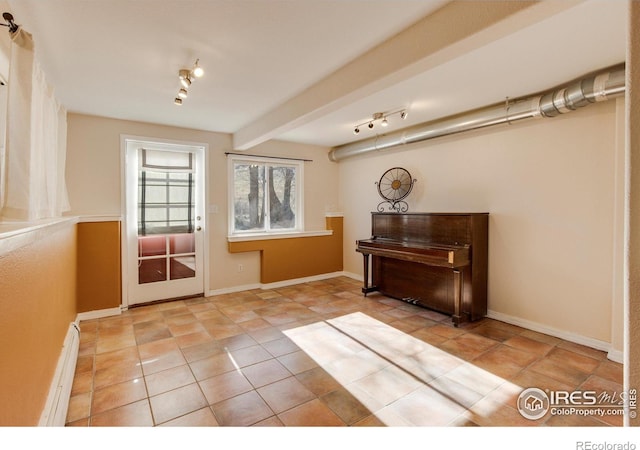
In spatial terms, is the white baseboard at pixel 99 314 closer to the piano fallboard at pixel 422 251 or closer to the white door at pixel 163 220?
the white door at pixel 163 220

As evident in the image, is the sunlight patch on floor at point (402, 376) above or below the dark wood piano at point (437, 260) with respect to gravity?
below

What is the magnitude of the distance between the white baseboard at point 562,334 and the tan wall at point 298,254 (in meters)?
2.66

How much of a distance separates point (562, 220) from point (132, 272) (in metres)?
4.86

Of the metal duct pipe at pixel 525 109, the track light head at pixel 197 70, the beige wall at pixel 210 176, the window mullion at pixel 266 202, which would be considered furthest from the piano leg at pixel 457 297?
the track light head at pixel 197 70

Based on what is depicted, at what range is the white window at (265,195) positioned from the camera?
468 cm

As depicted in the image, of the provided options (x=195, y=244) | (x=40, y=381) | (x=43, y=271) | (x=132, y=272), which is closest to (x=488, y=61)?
(x=43, y=271)

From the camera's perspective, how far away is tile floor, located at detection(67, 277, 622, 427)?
6.10 ft

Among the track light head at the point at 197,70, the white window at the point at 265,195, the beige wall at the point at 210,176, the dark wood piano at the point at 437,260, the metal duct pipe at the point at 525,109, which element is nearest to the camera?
the track light head at the point at 197,70

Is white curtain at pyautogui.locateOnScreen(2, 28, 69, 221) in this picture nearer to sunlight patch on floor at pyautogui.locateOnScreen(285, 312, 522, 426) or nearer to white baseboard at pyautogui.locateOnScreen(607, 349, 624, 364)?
sunlight patch on floor at pyautogui.locateOnScreen(285, 312, 522, 426)

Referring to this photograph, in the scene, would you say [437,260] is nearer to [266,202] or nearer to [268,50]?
[268,50]

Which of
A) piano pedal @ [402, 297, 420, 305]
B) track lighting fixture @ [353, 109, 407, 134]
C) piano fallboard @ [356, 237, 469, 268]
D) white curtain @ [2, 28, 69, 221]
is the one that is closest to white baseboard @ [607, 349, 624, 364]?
piano fallboard @ [356, 237, 469, 268]

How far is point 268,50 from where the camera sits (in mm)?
2135

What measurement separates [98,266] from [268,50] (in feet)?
10.1

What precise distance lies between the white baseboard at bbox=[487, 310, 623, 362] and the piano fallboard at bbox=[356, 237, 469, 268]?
2.59 ft
